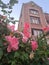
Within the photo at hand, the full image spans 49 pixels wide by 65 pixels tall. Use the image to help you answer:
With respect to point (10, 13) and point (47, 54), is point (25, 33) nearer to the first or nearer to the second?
point (47, 54)

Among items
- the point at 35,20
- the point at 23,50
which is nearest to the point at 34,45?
the point at 23,50

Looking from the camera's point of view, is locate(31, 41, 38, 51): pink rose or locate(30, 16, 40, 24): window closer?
locate(31, 41, 38, 51): pink rose

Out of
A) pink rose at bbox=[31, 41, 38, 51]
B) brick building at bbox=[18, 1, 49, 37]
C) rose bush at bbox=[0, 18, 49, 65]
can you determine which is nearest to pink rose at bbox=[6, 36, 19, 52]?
rose bush at bbox=[0, 18, 49, 65]

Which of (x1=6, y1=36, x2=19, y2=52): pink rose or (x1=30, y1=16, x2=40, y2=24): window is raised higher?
(x1=6, y1=36, x2=19, y2=52): pink rose

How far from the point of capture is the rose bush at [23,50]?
1.62 m

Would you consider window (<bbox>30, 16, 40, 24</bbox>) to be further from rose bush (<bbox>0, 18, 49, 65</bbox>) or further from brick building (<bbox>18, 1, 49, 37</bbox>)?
rose bush (<bbox>0, 18, 49, 65</bbox>)

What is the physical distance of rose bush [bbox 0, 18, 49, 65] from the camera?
5.31 feet

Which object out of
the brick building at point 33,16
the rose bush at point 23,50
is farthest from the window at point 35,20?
the rose bush at point 23,50

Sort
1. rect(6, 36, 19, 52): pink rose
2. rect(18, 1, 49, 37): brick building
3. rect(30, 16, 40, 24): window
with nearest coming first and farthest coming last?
rect(6, 36, 19, 52): pink rose
rect(18, 1, 49, 37): brick building
rect(30, 16, 40, 24): window

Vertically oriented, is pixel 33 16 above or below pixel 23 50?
above

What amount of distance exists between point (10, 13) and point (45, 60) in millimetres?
900

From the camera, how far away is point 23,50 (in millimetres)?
1677

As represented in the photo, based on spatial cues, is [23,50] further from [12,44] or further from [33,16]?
[33,16]

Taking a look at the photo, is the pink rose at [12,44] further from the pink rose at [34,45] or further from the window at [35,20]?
the window at [35,20]
